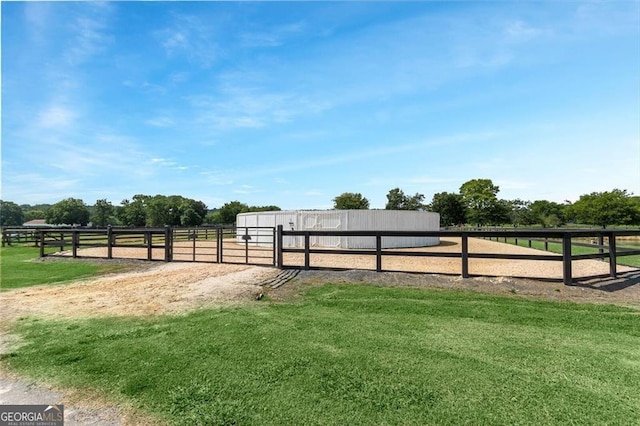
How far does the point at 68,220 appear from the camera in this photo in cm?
8325

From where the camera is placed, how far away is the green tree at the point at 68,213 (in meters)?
83.2

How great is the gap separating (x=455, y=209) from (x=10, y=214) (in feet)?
390

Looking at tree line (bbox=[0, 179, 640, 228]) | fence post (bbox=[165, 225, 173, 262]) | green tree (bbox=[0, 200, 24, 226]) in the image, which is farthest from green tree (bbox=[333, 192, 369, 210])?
green tree (bbox=[0, 200, 24, 226])

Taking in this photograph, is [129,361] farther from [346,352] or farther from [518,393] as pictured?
[518,393]

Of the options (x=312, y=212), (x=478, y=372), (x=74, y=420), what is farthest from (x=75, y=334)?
(x=312, y=212)

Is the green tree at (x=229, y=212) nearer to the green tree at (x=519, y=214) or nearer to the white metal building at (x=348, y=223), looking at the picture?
the green tree at (x=519, y=214)

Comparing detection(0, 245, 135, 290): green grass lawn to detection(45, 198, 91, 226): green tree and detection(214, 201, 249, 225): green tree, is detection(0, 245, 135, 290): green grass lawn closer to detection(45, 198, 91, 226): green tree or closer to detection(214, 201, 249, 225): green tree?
detection(214, 201, 249, 225): green tree

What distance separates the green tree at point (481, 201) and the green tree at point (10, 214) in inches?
4446

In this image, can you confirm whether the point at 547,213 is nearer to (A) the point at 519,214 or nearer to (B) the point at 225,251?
(A) the point at 519,214

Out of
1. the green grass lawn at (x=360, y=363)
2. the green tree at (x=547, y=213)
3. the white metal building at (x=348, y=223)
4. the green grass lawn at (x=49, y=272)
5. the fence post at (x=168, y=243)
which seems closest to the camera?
the green grass lawn at (x=360, y=363)

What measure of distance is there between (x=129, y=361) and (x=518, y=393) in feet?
10.9

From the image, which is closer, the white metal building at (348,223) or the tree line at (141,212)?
the white metal building at (348,223)
